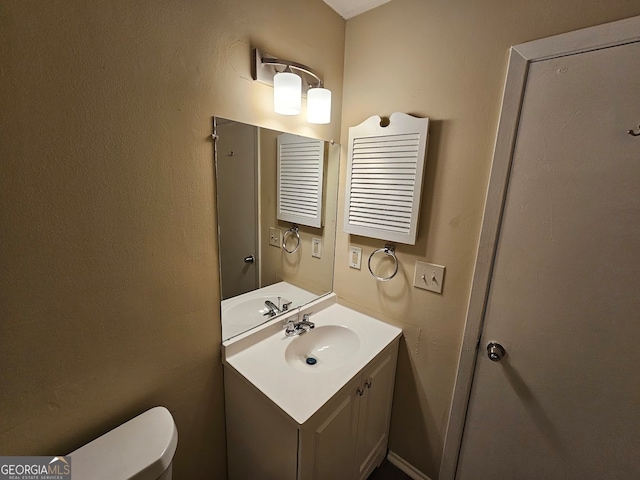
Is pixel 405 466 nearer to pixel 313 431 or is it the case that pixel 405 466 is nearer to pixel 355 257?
pixel 313 431

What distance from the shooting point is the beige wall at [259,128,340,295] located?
1.23 m

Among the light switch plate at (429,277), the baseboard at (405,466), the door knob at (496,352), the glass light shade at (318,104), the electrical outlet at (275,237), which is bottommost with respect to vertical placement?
the baseboard at (405,466)

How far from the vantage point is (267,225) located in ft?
4.27

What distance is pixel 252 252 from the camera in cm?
123

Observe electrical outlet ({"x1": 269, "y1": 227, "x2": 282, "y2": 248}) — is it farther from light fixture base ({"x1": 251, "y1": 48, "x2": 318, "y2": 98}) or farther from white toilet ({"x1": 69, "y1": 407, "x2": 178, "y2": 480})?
white toilet ({"x1": 69, "y1": 407, "x2": 178, "y2": 480})

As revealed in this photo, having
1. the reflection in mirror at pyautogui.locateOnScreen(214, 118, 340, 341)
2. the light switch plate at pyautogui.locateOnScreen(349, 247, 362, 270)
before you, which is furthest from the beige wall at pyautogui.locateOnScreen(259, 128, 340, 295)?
the light switch plate at pyautogui.locateOnScreen(349, 247, 362, 270)

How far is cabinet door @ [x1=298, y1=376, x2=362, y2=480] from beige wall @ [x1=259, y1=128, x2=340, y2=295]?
1.95ft

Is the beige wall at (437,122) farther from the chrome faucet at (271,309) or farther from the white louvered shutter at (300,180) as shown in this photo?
the chrome faucet at (271,309)

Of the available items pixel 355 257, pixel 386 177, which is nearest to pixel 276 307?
pixel 355 257

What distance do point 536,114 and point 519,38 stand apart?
0.90ft

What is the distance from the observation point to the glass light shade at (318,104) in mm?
1132

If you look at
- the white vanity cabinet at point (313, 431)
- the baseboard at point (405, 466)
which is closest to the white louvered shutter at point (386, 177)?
→ the white vanity cabinet at point (313, 431)

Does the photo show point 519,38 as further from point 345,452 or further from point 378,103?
point 345,452

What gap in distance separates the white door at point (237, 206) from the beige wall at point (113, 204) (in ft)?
0.16
